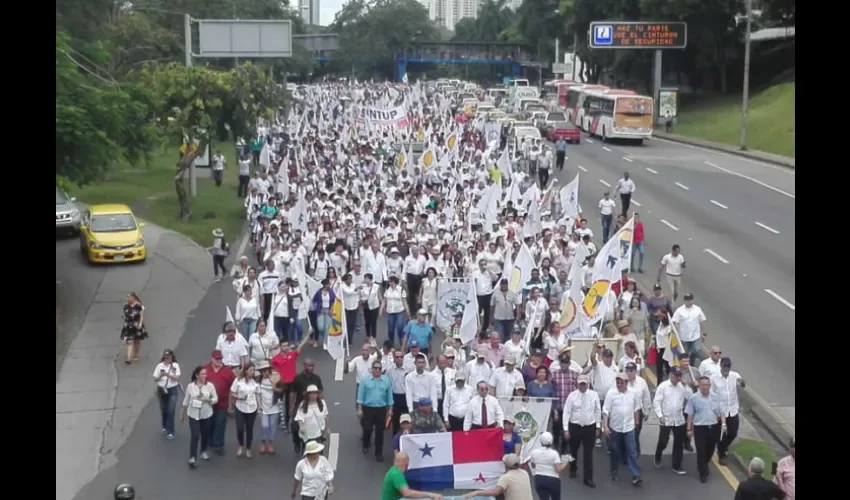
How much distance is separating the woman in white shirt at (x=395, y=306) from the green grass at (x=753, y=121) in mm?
32618

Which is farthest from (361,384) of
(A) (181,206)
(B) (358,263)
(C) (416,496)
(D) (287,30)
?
(D) (287,30)

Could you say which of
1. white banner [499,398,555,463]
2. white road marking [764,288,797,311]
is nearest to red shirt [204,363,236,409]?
white banner [499,398,555,463]

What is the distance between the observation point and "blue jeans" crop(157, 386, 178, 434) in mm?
13844

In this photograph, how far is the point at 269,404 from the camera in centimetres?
1319

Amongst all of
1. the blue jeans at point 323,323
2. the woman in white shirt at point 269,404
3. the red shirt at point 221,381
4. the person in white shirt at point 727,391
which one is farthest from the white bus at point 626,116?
the red shirt at point 221,381

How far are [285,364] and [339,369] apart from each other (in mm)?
3366

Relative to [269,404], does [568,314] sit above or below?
above

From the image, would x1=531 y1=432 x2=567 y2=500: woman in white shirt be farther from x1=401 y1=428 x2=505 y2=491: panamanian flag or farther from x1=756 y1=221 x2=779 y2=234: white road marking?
x1=756 y1=221 x2=779 y2=234: white road marking

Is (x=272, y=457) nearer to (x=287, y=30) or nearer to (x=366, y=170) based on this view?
(x=366, y=170)

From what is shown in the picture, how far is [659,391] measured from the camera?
41.6 feet

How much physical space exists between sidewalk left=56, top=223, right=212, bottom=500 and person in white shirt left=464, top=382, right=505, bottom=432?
13.9 ft

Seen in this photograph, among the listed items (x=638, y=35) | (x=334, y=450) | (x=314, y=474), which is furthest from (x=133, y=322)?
(x=638, y=35)

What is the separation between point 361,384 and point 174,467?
2.28m

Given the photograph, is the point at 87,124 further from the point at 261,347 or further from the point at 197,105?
the point at 261,347
